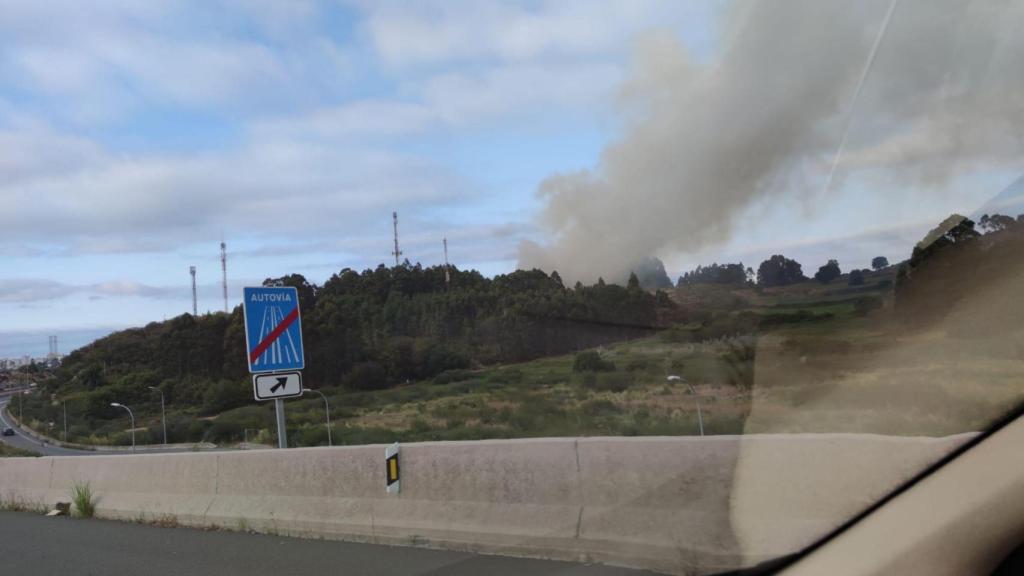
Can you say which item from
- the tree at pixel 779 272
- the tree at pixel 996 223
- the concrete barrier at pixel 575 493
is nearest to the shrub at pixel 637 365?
the tree at pixel 779 272

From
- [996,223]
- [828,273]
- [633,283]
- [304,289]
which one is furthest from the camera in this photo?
[304,289]

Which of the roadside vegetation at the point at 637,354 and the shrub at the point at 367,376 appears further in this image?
the shrub at the point at 367,376

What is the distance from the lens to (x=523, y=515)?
7.48m

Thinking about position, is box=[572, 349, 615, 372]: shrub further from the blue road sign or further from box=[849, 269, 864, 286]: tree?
box=[849, 269, 864, 286]: tree

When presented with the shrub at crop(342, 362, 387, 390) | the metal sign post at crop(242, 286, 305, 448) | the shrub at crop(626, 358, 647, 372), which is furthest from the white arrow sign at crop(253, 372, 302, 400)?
the shrub at crop(342, 362, 387, 390)

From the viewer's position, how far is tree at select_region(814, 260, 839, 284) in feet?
26.5

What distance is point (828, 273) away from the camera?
8.34 metres

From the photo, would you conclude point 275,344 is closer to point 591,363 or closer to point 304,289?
point 591,363

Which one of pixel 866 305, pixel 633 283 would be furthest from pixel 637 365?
pixel 866 305

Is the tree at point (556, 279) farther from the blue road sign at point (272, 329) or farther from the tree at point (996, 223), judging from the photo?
the tree at point (996, 223)

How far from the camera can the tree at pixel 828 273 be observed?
809cm

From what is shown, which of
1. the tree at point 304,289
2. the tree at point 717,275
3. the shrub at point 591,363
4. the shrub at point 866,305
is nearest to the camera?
the shrub at point 866,305

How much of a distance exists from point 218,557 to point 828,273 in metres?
7.00

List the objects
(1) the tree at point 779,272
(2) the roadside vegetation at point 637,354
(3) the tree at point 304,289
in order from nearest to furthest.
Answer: (2) the roadside vegetation at point 637,354 → (1) the tree at point 779,272 → (3) the tree at point 304,289
